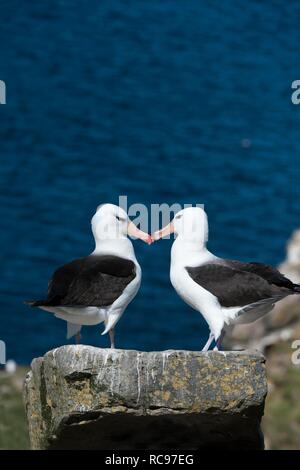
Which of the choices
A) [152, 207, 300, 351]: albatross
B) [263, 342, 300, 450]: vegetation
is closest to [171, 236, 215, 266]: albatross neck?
[152, 207, 300, 351]: albatross

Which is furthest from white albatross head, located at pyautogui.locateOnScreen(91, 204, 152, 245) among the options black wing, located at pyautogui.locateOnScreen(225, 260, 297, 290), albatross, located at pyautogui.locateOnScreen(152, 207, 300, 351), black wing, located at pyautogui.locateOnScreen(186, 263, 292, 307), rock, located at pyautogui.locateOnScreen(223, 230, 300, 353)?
rock, located at pyautogui.locateOnScreen(223, 230, 300, 353)

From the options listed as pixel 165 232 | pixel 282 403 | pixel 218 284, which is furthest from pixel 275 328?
pixel 218 284

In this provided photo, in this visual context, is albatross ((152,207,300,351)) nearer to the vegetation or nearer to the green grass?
the green grass

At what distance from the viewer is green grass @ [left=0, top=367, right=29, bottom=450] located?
14.3 m

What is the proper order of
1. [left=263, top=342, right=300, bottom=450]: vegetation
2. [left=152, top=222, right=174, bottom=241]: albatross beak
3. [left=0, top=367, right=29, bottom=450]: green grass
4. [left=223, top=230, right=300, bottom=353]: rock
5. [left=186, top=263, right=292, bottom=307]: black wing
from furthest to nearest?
[left=223, top=230, right=300, bottom=353]: rock, [left=263, top=342, right=300, bottom=450]: vegetation, [left=0, top=367, right=29, bottom=450]: green grass, [left=152, top=222, right=174, bottom=241]: albatross beak, [left=186, top=263, right=292, bottom=307]: black wing

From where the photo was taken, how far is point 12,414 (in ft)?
51.4

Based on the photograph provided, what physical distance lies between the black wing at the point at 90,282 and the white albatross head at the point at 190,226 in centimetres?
57

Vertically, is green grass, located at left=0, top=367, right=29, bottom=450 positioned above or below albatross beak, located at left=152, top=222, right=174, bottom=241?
below

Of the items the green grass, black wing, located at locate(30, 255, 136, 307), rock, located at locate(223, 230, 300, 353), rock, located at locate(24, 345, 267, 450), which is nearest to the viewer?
rock, located at locate(24, 345, 267, 450)

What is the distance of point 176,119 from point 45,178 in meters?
6.26

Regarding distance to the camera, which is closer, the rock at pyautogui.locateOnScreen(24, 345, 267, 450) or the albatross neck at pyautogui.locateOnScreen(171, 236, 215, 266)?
the rock at pyautogui.locateOnScreen(24, 345, 267, 450)

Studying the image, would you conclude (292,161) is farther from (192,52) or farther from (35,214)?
(192,52)

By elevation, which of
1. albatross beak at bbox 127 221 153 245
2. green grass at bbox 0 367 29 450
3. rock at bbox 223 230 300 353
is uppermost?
albatross beak at bbox 127 221 153 245
